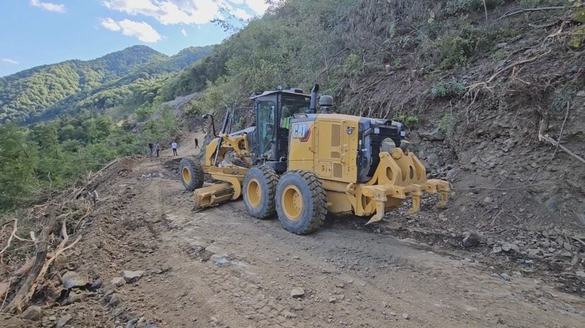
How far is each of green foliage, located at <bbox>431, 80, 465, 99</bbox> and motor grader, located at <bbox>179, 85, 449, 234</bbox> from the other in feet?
8.85

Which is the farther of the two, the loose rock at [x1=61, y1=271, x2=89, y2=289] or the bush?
the bush

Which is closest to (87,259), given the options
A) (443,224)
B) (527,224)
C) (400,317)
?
(400,317)

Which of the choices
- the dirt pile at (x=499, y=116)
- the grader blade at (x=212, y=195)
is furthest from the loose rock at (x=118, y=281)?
the dirt pile at (x=499, y=116)

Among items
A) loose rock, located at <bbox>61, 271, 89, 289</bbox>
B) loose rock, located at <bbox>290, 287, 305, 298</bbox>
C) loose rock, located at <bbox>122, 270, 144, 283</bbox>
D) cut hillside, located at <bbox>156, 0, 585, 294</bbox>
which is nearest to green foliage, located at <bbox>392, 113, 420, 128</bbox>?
cut hillside, located at <bbox>156, 0, 585, 294</bbox>

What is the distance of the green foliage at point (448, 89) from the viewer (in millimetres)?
7840

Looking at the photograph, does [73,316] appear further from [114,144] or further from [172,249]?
[114,144]

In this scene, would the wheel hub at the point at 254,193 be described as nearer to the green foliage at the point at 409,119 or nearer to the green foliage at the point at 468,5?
the green foliage at the point at 409,119

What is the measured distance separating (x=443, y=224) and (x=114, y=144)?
31128 mm

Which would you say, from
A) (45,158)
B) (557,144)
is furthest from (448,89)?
(45,158)

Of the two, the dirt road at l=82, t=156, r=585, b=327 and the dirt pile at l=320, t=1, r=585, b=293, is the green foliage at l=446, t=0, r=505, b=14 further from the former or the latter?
the dirt road at l=82, t=156, r=585, b=327

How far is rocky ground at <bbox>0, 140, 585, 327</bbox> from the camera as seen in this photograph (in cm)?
353

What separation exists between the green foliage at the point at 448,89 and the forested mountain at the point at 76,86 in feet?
214

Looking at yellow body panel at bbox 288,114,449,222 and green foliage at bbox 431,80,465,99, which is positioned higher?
green foliage at bbox 431,80,465,99

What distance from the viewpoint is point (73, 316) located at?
3.84 meters
